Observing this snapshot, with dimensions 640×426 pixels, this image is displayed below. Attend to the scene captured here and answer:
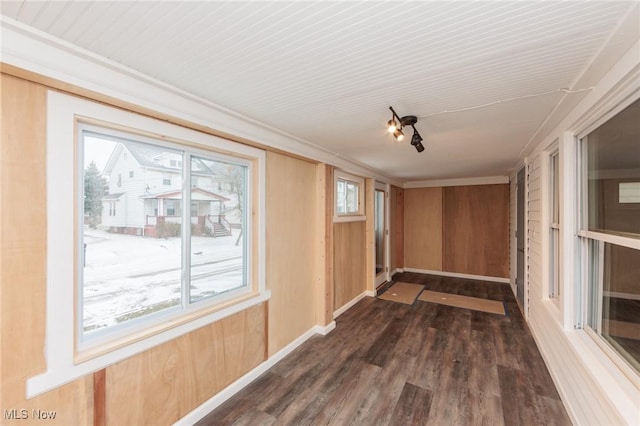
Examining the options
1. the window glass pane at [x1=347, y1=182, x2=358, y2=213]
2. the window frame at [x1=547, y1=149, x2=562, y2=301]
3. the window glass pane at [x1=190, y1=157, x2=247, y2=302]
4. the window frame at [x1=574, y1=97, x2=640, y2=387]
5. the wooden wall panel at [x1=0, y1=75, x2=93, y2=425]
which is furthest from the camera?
the window glass pane at [x1=347, y1=182, x2=358, y2=213]

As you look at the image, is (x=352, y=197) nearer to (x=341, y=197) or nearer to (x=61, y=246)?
(x=341, y=197)

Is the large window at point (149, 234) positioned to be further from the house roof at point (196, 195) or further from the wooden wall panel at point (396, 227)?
the wooden wall panel at point (396, 227)

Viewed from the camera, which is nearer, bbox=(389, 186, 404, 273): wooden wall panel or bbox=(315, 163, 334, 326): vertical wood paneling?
bbox=(315, 163, 334, 326): vertical wood paneling

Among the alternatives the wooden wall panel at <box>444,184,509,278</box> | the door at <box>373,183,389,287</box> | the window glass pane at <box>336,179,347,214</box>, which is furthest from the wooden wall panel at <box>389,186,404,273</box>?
the window glass pane at <box>336,179,347,214</box>

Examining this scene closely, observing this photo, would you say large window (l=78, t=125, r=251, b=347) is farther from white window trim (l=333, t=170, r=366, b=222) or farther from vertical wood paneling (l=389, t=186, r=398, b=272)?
vertical wood paneling (l=389, t=186, r=398, b=272)

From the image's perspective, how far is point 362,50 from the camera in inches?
47.7

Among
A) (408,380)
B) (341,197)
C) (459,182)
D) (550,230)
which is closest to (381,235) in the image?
(341,197)

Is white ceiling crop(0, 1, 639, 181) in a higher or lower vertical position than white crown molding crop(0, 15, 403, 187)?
higher

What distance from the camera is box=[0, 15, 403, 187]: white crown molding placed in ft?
3.49

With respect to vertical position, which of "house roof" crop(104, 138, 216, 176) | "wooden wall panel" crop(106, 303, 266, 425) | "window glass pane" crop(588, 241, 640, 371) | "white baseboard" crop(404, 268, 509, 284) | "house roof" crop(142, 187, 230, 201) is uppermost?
"house roof" crop(104, 138, 216, 176)

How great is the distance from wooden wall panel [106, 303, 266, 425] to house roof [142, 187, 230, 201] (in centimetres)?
100

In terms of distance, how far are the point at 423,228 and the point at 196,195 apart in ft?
18.4

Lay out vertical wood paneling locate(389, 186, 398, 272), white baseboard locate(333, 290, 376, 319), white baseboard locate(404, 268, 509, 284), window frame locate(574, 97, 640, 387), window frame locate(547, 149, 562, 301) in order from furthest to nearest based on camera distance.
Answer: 1. vertical wood paneling locate(389, 186, 398, 272)
2. white baseboard locate(404, 268, 509, 284)
3. white baseboard locate(333, 290, 376, 319)
4. window frame locate(547, 149, 562, 301)
5. window frame locate(574, 97, 640, 387)

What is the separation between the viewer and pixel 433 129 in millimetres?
2404
